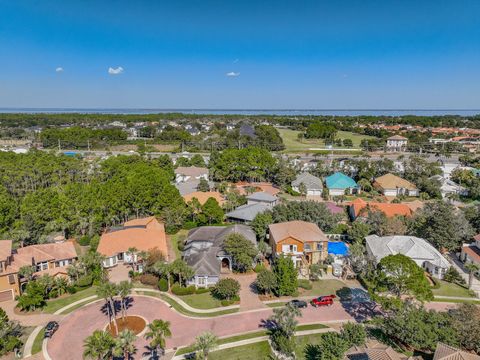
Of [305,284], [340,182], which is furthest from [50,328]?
[340,182]

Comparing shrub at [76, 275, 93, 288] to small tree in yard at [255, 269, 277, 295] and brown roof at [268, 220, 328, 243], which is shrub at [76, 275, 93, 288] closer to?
small tree in yard at [255, 269, 277, 295]

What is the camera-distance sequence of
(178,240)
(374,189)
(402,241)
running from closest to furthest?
(402,241)
(178,240)
(374,189)

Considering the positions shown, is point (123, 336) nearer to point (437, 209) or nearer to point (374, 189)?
point (437, 209)

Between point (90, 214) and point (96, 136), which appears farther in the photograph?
point (96, 136)

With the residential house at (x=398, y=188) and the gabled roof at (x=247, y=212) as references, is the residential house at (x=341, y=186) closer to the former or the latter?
the residential house at (x=398, y=188)

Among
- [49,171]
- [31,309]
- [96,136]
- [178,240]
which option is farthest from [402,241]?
[96,136]

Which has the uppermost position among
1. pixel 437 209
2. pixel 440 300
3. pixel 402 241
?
pixel 437 209

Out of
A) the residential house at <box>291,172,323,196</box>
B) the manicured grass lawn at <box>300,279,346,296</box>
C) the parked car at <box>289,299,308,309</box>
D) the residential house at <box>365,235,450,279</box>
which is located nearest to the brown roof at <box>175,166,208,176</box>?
the residential house at <box>291,172,323,196</box>
